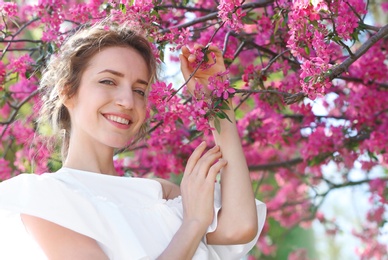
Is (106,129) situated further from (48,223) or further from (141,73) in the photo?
(48,223)

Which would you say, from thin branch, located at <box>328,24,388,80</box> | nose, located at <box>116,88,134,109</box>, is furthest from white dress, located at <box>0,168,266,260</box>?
thin branch, located at <box>328,24,388,80</box>

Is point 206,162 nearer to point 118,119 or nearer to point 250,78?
point 118,119

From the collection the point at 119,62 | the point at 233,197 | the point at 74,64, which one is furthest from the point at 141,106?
the point at 233,197

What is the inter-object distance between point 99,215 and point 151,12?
866 millimetres

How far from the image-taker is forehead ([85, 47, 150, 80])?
2.38 meters

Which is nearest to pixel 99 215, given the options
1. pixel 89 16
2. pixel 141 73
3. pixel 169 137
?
pixel 141 73

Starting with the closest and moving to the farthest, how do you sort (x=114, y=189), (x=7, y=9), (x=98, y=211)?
(x=98, y=211)
(x=114, y=189)
(x=7, y=9)

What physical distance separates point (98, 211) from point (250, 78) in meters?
1.24

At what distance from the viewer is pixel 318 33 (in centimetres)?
241

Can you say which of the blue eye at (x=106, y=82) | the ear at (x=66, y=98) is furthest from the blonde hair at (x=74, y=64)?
the blue eye at (x=106, y=82)

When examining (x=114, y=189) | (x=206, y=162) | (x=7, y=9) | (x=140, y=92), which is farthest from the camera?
(x=7, y=9)

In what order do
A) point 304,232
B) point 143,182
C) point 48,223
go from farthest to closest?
point 304,232, point 143,182, point 48,223

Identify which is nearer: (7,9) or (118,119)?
(118,119)

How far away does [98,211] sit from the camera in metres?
2.09
